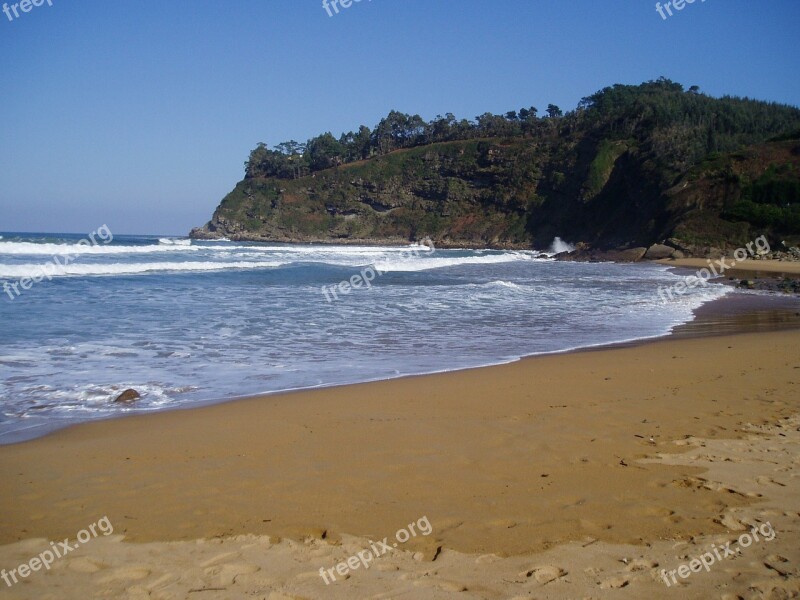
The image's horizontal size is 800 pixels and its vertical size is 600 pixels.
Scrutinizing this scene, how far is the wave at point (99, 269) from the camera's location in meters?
25.0

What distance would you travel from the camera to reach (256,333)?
38.3 feet

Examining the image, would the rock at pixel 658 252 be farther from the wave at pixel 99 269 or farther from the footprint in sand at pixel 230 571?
the footprint in sand at pixel 230 571

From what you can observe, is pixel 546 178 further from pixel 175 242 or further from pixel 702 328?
pixel 702 328

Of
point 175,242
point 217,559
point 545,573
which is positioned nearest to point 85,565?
point 217,559

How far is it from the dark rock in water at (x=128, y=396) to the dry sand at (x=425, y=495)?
31.6 inches

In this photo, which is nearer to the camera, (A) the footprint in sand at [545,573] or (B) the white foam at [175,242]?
(A) the footprint in sand at [545,573]

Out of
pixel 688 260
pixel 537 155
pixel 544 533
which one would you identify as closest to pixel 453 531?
pixel 544 533

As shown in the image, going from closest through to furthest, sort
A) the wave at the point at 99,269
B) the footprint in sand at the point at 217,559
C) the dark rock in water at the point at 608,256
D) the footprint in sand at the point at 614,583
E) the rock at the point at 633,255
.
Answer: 1. the footprint in sand at the point at 614,583
2. the footprint in sand at the point at 217,559
3. the wave at the point at 99,269
4. the rock at the point at 633,255
5. the dark rock in water at the point at 608,256

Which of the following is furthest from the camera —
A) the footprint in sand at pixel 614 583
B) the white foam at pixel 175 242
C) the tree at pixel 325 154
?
the tree at pixel 325 154

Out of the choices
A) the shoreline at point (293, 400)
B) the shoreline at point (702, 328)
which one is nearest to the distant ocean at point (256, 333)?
the shoreline at point (702, 328)

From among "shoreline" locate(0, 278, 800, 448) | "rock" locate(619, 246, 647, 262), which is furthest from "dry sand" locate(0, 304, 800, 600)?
"rock" locate(619, 246, 647, 262)

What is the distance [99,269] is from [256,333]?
745 inches

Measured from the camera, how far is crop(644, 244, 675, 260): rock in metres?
39.7

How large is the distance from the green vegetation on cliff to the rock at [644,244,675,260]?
1.56 m
